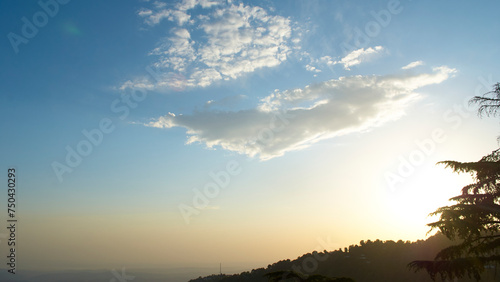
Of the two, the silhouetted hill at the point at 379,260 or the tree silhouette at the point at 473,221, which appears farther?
the silhouetted hill at the point at 379,260

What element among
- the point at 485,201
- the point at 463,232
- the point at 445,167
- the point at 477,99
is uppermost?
the point at 477,99

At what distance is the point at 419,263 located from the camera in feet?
35.1

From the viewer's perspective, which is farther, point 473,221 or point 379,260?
point 379,260

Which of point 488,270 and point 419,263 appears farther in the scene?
point 488,270

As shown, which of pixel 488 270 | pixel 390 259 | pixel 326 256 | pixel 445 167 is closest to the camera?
pixel 445 167

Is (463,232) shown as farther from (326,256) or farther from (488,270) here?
(326,256)

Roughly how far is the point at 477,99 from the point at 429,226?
5329 millimetres

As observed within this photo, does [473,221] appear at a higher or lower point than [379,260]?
higher

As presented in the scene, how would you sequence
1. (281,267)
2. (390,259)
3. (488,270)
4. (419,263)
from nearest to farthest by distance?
(419,263)
(488,270)
(390,259)
(281,267)

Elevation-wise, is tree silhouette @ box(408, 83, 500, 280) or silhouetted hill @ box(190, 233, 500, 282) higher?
tree silhouette @ box(408, 83, 500, 280)

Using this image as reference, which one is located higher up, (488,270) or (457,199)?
(457,199)

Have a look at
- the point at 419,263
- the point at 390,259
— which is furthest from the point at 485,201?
the point at 390,259

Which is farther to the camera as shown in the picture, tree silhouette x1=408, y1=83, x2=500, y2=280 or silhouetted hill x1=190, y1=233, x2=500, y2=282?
silhouetted hill x1=190, y1=233, x2=500, y2=282

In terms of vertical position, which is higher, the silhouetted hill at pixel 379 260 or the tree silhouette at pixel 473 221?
the tree silhouette at pixel 473 221
